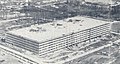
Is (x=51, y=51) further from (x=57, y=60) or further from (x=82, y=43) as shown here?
(x=82, y=43)

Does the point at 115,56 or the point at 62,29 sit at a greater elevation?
the point at 62,29

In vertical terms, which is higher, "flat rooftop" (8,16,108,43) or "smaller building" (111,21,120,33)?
"flat rooftop" (8,16,108,43)

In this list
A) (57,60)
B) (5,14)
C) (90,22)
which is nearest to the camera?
(57,60)

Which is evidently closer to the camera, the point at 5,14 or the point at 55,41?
the point at 55,41

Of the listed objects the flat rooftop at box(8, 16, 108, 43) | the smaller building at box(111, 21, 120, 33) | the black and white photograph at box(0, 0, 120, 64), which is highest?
the flat rooftop at box(8, 16, 108, 43)

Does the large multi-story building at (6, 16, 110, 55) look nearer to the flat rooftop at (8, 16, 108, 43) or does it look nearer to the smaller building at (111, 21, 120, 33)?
the flat rooftop at (8, 16, 108, 43)

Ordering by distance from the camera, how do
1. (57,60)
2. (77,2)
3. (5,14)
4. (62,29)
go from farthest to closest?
(77,2), (5,14), (62,29), (57,60)

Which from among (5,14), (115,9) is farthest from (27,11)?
(115,9)

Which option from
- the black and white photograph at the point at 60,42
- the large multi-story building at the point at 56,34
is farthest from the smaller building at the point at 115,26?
the large multi-story building at the point at 56,34

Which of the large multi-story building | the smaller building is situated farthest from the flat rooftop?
the smaller building
